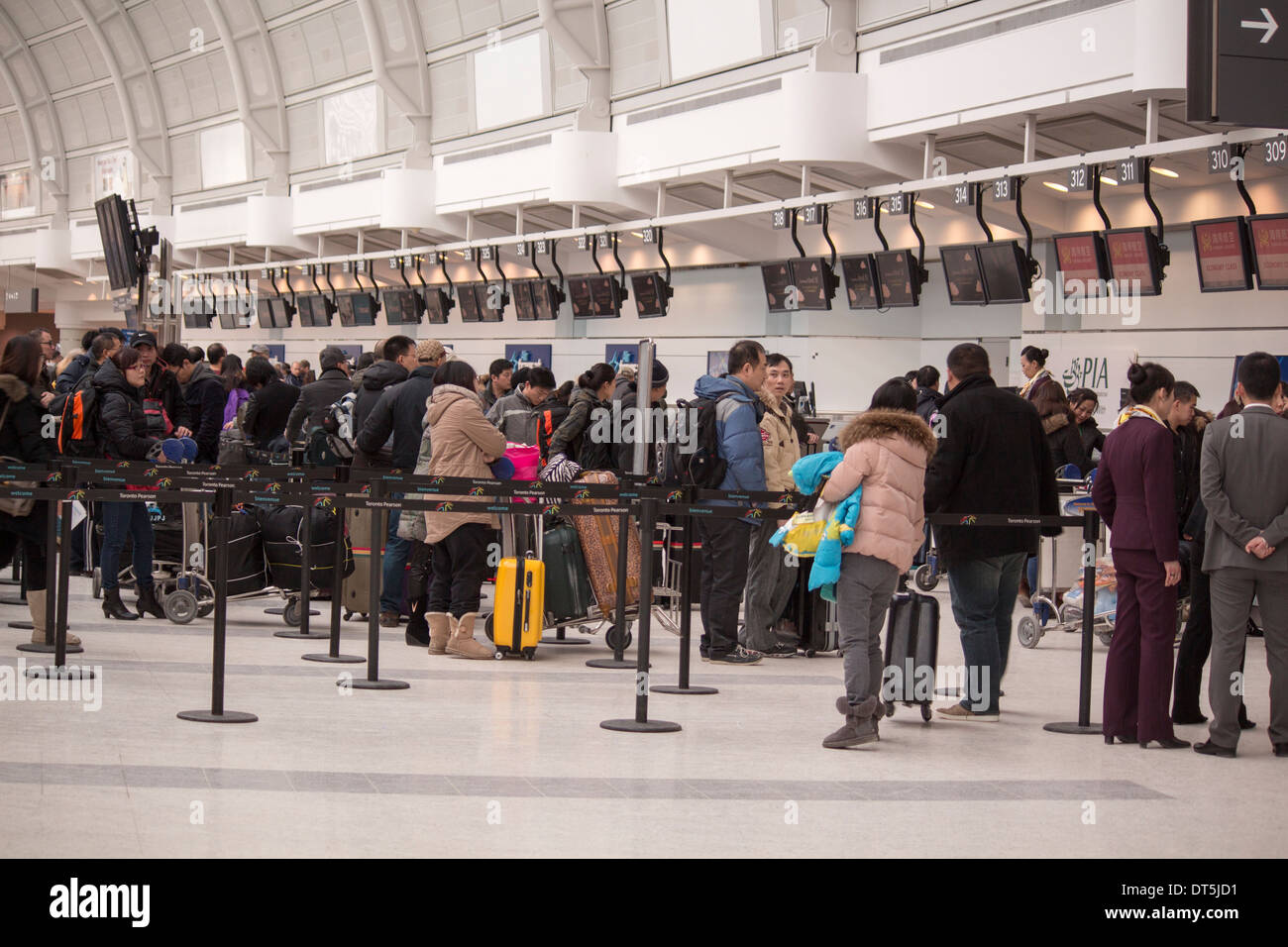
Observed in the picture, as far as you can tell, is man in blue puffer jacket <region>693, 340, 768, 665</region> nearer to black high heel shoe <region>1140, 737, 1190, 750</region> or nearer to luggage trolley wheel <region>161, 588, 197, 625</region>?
black high heel shoe <region>1140, 737, 1190, 750</region>

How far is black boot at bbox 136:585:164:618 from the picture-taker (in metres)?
10.2

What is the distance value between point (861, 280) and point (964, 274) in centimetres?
227

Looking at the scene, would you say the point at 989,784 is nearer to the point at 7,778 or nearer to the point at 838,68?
the point at 7,778

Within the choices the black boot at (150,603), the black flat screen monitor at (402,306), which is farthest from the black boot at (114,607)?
the black flat screen monitor at (402,306)

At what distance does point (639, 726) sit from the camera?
6.72 metres

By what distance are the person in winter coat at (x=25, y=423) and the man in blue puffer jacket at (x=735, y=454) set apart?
377cm

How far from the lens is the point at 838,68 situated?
49.5ft

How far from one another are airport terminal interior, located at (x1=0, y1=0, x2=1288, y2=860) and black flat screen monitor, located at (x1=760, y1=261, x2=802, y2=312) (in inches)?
2.0

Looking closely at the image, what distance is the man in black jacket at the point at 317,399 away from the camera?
11742 mm

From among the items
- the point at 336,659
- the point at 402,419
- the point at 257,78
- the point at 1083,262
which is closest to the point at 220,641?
the point at 336,659

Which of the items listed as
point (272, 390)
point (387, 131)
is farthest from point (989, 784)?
point (387, 131)

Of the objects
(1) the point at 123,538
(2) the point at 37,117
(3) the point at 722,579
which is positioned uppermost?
(2) the point at 37,117

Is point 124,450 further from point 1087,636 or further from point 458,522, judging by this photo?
point 1087,636

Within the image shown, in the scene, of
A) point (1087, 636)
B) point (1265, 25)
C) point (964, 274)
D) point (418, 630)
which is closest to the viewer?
point (1087, 636)
